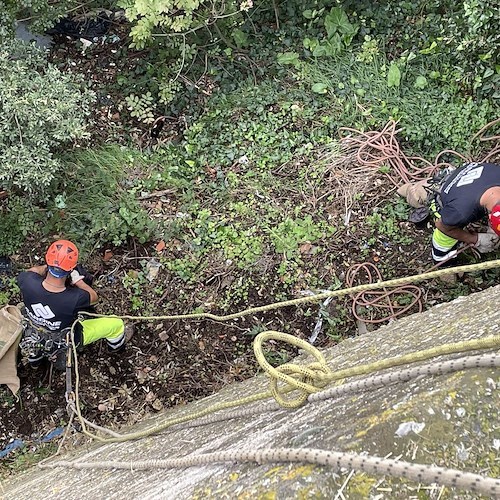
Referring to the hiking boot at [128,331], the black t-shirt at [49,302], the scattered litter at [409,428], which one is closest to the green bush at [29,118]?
the black t-shirt at [49,302]

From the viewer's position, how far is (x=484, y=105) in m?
4.52

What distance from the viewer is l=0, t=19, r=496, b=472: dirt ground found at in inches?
169

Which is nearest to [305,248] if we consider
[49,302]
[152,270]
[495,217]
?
[152,270]

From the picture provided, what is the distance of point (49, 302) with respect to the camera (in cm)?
368

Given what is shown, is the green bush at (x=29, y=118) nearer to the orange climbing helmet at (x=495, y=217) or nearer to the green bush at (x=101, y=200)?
the green bush at (x=101, y=200)

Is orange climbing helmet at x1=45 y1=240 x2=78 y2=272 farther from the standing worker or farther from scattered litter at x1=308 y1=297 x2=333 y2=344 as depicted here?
the standing worker

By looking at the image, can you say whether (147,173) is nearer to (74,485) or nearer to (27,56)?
(27,56)

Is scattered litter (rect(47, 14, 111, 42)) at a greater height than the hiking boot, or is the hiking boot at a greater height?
scattered litter (rect(47, 14, 111, 42))

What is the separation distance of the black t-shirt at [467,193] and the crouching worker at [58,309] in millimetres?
2584

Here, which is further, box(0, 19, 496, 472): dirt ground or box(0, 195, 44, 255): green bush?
box(0, 195, 44, 255): green bush

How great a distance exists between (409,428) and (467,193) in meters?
2.72

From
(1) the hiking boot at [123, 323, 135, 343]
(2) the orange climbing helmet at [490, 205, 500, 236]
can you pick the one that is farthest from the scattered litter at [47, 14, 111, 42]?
(2) the orange climbing helmet at [490, 205, 500, 236]

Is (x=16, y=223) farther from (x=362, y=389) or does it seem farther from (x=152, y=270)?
(x=362, y=389)

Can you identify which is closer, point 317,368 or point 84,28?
point 317,368
